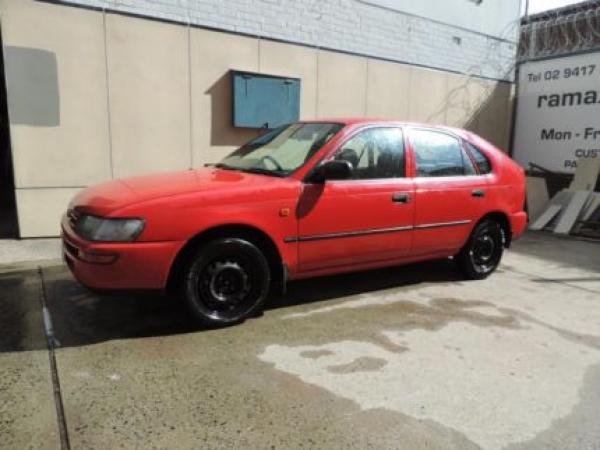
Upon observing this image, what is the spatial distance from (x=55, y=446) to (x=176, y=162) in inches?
202

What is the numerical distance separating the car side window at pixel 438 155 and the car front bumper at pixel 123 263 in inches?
95.7

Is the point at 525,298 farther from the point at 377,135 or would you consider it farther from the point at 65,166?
the point at 65,166

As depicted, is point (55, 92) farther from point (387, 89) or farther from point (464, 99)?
point (464, 99)

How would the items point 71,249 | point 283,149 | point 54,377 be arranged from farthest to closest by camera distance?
point 283,149 < point 71,249 < point 54,377

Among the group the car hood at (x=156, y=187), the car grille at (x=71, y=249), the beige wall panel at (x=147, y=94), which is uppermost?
the beige wall panel at (x=147, y=94)

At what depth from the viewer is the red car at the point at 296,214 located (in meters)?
3.46

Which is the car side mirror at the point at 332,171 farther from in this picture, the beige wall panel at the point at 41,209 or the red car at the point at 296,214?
the beige wall panel at the point at 41,209

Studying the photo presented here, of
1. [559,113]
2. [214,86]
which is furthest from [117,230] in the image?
[559,113]

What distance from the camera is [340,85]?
858 centimetres

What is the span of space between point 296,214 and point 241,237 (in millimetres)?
469

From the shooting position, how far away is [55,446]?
238 centimetres

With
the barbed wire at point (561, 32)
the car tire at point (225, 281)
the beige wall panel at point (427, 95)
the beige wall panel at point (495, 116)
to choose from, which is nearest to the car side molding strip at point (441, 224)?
the car tire at point (225, 281)

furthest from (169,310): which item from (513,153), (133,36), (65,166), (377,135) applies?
(513,153)

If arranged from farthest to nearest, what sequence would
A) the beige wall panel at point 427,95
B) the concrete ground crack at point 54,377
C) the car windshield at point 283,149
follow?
1. the beige wall panel at point 427,95
2. the car windshield at point 283,149
3. the concrete ground crack at point 54,377
